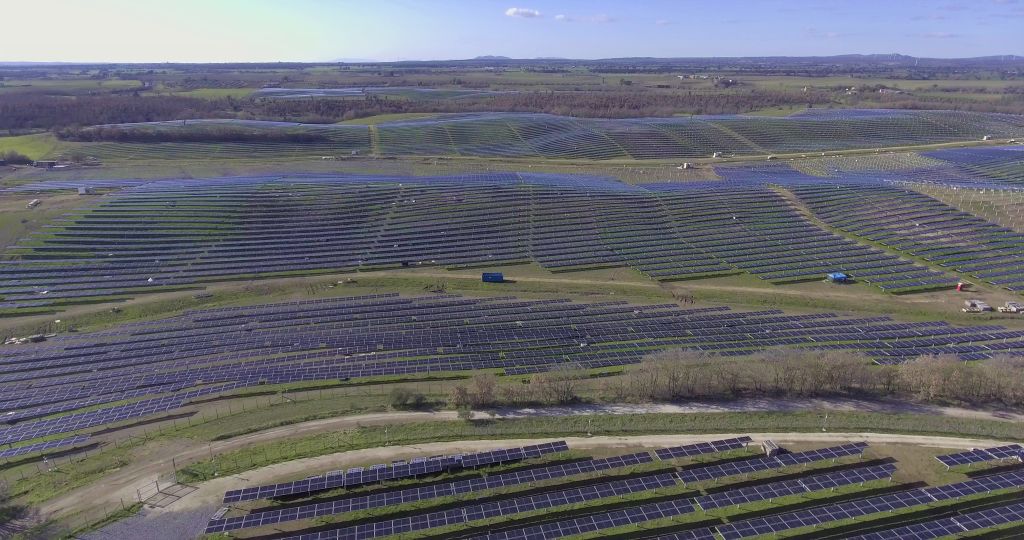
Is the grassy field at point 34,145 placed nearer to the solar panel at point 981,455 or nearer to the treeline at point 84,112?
the treeline at point 84,112

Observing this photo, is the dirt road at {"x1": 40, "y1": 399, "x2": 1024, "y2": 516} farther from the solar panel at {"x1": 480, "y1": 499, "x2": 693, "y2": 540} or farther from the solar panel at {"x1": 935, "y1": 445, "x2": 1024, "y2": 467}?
the solar panel at {"x1": 480, "y1": 499, "x2": 693, "y2": 540}

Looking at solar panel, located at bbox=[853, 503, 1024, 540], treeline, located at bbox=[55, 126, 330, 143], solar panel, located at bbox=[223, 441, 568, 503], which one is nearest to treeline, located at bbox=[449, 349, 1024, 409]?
solar panel, located at bbox=[223, 441, 568, 503]

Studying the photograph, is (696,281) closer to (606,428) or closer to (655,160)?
(606,428)

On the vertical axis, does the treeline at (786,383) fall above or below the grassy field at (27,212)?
below

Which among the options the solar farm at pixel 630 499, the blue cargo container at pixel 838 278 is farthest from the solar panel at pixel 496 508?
the blue cargo container at pixel 838 278

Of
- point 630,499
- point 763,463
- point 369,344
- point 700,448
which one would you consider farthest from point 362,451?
point 763,463

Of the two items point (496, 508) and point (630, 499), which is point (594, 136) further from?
point (496, 508)
